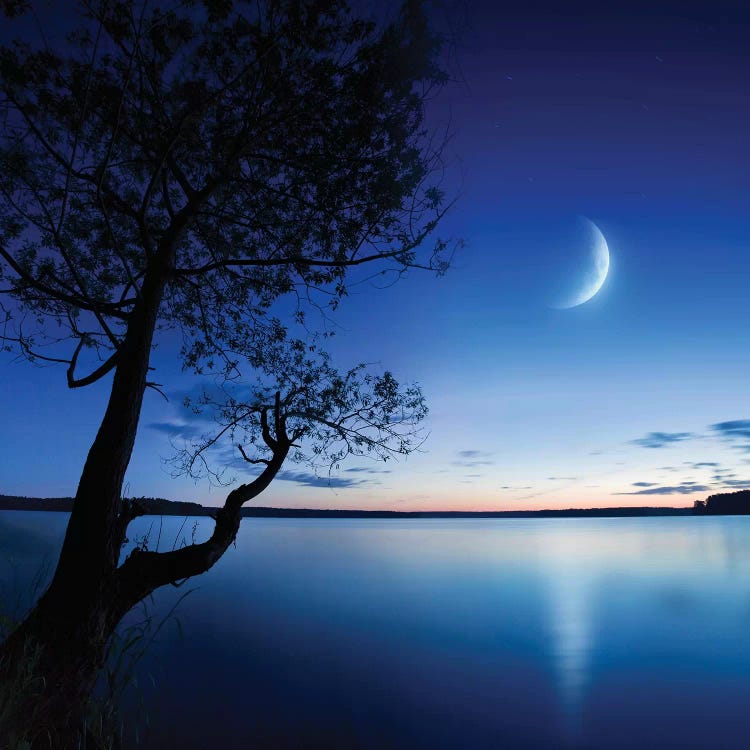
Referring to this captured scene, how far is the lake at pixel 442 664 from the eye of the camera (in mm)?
12195

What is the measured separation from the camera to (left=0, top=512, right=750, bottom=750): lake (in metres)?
12.2

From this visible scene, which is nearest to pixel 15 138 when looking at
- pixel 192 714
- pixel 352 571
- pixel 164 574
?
pixel 164 574

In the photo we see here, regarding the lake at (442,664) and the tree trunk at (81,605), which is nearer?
the tree trunk at (81,605)

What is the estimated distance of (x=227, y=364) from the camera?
1179 centimetres

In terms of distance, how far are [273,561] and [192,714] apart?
36.7 m

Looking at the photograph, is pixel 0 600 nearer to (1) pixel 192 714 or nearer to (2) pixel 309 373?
(1) pixel 192 714

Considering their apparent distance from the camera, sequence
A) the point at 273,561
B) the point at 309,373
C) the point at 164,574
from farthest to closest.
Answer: the point at 273,561, the point at 309,373, the point at 164,574

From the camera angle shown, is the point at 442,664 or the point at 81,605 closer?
the point at 81,605

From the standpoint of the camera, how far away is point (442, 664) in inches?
696

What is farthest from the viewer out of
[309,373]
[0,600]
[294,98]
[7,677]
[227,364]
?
[227,364]

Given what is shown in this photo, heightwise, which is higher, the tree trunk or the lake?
the tree trunk

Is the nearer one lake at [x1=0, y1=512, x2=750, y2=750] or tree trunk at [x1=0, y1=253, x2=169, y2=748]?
tree trunk at [x1=0, y1=253, x2=169, y2=748]

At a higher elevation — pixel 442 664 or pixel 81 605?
pixel 81 605

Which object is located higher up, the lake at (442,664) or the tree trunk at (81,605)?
the tree trunk at (81,605)
